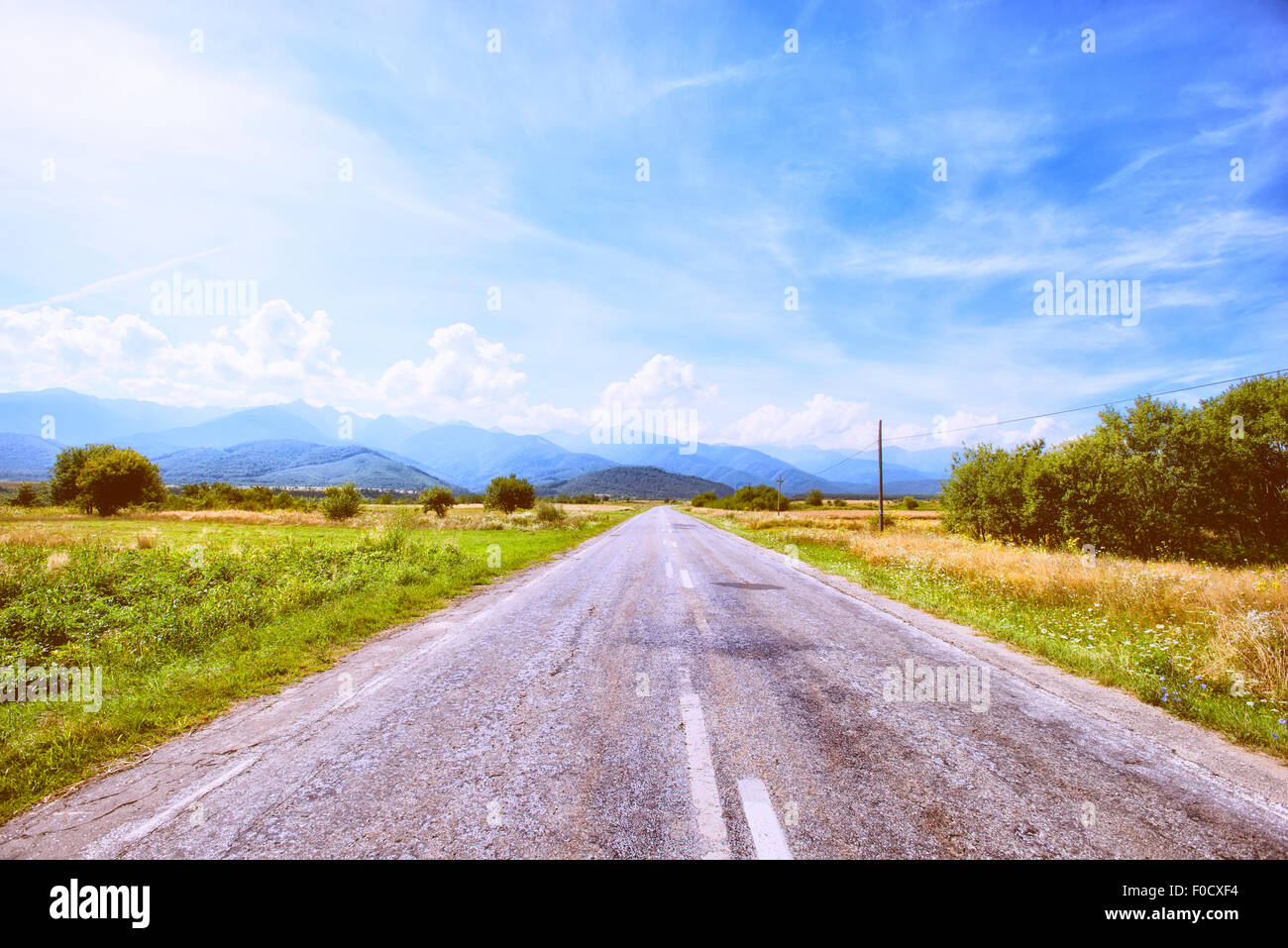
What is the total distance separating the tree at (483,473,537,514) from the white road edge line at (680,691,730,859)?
155 feet

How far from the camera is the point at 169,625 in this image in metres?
8.27

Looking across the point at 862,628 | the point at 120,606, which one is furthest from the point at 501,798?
the point at 120,606

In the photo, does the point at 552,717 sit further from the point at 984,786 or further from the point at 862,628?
the point at 862,628

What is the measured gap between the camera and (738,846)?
9.86ft

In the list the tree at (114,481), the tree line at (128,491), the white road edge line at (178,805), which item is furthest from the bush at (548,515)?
the tree at (114,481)

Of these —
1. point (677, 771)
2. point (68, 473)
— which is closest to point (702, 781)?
point (677, 771)

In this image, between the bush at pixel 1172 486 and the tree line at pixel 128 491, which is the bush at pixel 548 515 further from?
the bush at pixel 1172 486

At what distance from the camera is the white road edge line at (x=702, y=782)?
307 cm

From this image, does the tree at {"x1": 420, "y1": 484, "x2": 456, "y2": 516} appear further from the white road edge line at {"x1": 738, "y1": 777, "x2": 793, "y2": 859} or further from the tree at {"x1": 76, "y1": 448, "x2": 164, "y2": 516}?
the white road edge line at {"x1": 738, "y1": 777, "x2": 793, "y2": 859}

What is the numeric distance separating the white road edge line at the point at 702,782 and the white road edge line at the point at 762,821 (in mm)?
176

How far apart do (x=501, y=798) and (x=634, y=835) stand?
105 cm

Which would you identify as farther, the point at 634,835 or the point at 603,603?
the point at 603,603

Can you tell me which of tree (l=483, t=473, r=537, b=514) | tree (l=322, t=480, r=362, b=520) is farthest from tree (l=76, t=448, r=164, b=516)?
tree (l=483, t=473, r=537, b=514)

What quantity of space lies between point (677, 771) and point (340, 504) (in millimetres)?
47378
